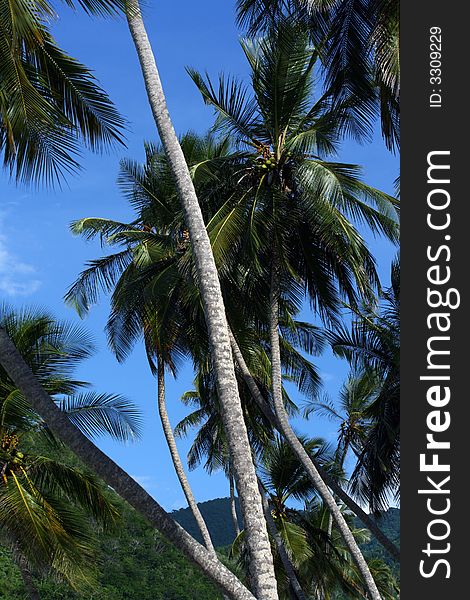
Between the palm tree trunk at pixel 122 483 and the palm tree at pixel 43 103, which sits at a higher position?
the palm tree at pixel 43 103

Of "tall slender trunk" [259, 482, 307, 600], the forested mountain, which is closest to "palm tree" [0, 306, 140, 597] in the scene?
"tall slender trunk" [259, 482, 307, 600]

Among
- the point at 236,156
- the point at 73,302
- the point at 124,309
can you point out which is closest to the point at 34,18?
the point at 236,156

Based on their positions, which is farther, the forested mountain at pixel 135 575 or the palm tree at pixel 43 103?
the forested mountain at pixel 135 575

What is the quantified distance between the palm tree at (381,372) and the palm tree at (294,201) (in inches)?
107

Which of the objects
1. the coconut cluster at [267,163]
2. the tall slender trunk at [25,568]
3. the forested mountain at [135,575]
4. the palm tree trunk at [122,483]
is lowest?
the palm tree trunk at [122,483]

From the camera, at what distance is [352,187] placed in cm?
1598

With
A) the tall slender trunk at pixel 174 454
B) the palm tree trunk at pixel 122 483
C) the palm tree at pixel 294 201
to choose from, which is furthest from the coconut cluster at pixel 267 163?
the palm tree trunk at pixel 122 483

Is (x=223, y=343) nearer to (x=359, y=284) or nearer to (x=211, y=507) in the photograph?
(x=359, y=284)

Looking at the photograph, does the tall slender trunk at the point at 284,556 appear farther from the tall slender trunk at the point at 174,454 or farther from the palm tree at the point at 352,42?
the palm tree at the point at 352,42

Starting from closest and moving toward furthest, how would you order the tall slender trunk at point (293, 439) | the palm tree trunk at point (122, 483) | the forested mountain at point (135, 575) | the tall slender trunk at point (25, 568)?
the palm tree trunk at point (122, 483)
the tall slender trunk at point (293, 439)
the tall slender trunk at point (25, 568)
the forested mountain at point (135, 575)

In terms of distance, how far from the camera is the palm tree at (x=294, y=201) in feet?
51.8

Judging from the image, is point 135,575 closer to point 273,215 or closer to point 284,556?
point 284,556

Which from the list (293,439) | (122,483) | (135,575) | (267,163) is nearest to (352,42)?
(267,163)

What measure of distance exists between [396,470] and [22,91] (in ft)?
43.0
